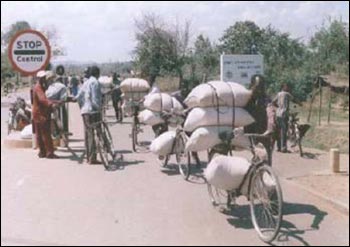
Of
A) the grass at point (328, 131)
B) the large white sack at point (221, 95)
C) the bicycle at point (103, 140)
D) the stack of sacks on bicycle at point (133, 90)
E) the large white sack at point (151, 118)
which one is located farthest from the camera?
the grass at point (328, 131)

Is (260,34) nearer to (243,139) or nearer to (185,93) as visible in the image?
(185,93)

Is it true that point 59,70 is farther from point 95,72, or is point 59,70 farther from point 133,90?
point 133,90

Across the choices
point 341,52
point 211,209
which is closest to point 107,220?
point 211,209

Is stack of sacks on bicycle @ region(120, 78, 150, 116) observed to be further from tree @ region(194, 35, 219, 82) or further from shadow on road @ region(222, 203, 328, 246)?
shadow on road @ region(222, 203, 328, 246)

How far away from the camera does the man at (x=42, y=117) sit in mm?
7715

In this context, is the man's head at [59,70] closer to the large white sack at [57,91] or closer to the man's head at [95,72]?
the large white sack at [57,91]

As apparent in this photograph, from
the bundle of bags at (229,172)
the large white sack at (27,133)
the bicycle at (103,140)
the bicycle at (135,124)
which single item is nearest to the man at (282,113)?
the bicycle at (135,124)

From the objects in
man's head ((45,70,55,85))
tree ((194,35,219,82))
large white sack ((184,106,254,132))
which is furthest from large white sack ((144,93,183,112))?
large white sack ((184,106,254,132))

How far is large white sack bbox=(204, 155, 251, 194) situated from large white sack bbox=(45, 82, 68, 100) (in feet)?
13.1

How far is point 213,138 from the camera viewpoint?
5.25m

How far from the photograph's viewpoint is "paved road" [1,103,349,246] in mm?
4195

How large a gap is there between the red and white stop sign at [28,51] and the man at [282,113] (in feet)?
17.1

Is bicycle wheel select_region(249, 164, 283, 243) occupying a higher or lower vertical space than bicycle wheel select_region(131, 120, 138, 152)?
higher

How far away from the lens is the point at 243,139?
526cm
